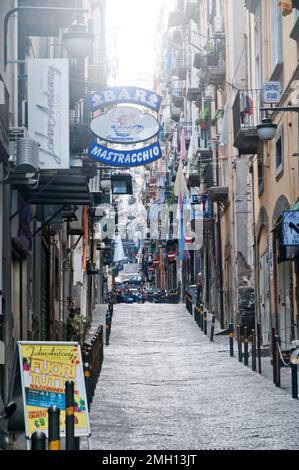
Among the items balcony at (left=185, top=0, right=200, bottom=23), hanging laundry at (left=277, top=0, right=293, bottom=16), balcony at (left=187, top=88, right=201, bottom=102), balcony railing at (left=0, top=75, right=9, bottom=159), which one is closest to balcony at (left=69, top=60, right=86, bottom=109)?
hanging laundry at (left=277, top=0, right=293, bottom=16)

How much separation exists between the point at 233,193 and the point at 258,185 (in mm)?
8094

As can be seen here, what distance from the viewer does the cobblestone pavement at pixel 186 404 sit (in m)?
13.2

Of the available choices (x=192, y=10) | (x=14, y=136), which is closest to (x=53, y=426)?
(x=14, y=136)

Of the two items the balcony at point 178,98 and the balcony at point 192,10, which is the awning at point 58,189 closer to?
the balcony at point 192,10

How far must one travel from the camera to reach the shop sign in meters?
19.0

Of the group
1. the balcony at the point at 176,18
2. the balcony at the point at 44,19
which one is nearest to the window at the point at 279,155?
the balcony at the point at 44,19

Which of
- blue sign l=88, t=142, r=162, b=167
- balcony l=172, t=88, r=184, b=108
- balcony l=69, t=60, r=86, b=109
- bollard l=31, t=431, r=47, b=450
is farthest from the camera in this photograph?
Answer: balcony l=172, t=88, r=184, b=108

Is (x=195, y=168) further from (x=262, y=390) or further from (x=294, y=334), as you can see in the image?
(x=262, y=390)

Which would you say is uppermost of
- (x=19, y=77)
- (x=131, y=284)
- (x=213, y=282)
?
(x=19, y=77)

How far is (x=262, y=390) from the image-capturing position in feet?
61.5

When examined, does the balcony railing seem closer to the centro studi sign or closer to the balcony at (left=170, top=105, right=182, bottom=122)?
the centro studi sign

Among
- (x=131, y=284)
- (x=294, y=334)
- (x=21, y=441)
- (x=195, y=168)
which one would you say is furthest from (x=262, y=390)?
(x=131, y=284)

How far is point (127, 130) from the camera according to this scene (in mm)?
18859

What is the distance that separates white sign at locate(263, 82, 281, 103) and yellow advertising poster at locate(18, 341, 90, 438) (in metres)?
A: 12.7
